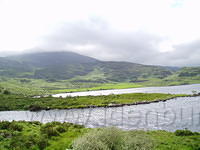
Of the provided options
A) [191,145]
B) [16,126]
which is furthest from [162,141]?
[16,126]

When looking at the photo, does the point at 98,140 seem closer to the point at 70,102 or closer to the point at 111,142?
the point at 111,142

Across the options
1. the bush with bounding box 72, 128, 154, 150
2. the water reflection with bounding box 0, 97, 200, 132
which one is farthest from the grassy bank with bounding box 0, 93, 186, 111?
the bush with bounding box 72, 128, 154, 150

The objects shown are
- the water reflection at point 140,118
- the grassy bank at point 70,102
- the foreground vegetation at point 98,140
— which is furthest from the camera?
the grassy bank at point 70,102

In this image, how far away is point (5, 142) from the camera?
2259cm

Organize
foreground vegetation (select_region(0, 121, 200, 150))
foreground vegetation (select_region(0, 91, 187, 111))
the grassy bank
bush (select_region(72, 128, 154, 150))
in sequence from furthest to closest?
the grassy bank < foreground vegetation (select_region(0, 91, 187, 111)) < foreground vegetation (select_region(0, 121, 200, 150)) < bush (select_region(72, 128, 154, 150))

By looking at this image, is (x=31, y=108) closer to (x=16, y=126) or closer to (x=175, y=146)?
(x=16, y=126)

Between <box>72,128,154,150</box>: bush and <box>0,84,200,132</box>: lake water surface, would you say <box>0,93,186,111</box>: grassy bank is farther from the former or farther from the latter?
<box>72,128,154,150</box>: bush

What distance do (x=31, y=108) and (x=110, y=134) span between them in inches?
2683

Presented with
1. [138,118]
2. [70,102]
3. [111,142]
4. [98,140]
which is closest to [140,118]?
[138,118]

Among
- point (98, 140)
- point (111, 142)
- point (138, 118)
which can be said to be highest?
point (98, 140)

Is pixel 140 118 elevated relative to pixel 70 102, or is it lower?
elevated

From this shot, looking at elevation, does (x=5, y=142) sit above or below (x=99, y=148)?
below

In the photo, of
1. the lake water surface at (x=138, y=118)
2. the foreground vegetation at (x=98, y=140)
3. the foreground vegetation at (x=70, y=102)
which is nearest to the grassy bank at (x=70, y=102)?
the foreground vegetation at (x=70, y=102)

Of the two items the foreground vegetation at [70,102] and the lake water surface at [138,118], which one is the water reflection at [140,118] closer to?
the lake water surface at [138,118]
